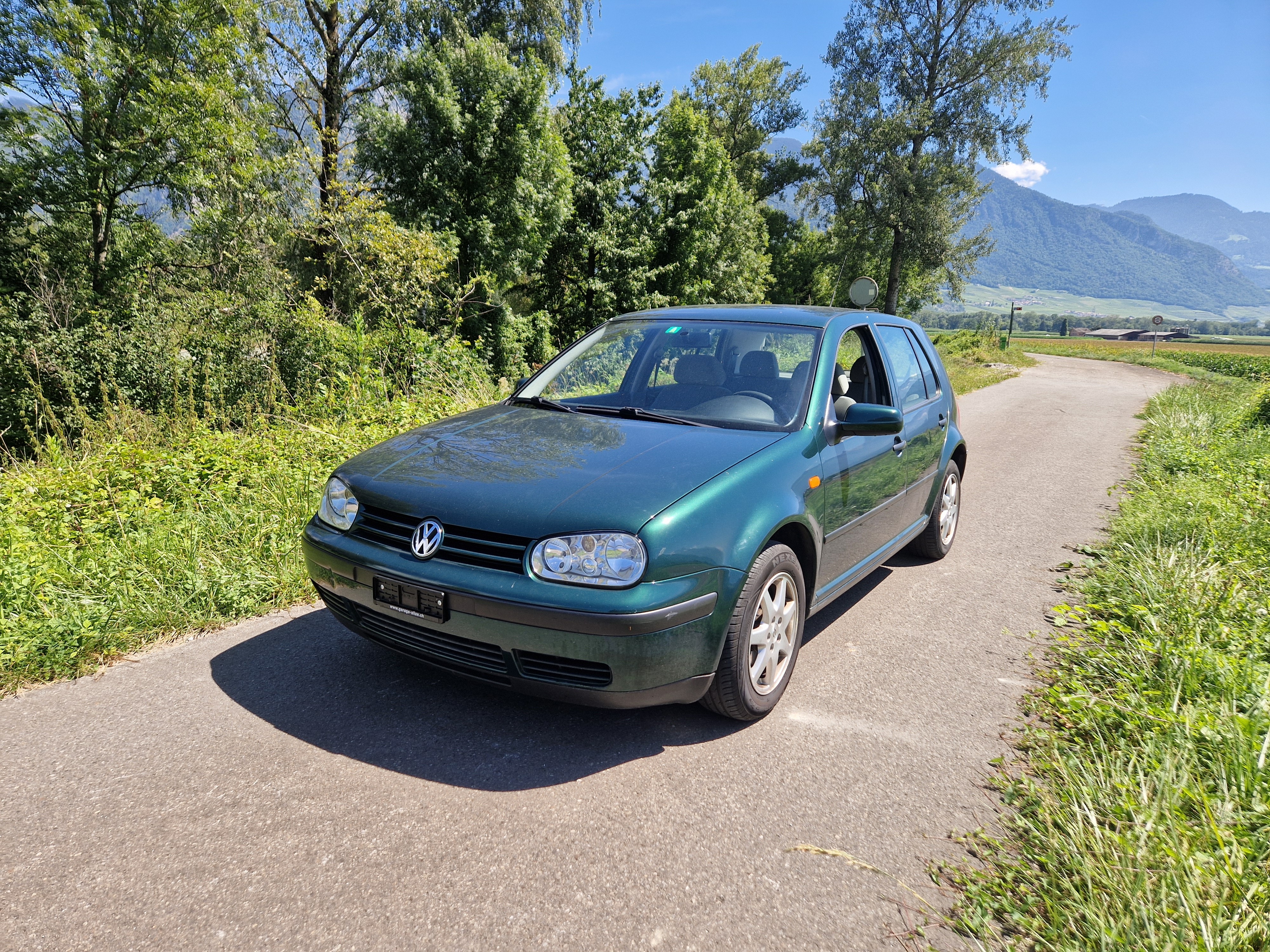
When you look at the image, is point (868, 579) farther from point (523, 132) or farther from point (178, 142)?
point (523, 132)

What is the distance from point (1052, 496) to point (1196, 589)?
140 inches

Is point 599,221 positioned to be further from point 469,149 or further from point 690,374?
point 690,374

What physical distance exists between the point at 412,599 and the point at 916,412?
3348mm

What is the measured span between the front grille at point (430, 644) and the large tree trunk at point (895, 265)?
3555cm

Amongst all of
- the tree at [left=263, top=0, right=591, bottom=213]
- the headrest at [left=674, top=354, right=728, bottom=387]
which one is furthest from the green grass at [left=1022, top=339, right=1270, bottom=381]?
the headrest at [left=674, top=354, right=728, bottom=387]

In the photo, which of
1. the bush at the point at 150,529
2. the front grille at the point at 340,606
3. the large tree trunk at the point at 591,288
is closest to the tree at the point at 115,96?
the bush at the point at 150,529

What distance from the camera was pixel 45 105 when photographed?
1477 centimetres

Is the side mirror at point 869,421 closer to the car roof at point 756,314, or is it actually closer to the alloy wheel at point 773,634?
the car roof at point 756,314

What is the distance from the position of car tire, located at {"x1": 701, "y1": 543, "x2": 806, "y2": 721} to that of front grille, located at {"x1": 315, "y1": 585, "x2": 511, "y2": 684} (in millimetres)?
840

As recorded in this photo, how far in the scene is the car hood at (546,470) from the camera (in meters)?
2.72

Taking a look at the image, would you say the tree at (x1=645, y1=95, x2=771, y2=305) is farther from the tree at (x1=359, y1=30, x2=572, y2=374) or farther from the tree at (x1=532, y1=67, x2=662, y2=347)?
the tree at (x1=359, y1=30, x2=572, y2=374)

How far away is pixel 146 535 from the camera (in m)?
4.51

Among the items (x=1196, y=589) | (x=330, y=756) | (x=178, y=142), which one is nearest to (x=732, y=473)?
(x=330, y=756)

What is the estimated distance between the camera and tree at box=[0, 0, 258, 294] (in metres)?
14.4
